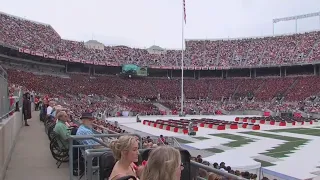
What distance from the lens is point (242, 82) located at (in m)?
68.6

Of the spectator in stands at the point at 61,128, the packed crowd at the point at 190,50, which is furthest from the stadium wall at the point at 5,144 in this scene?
the packed crowd at the point at 190,50

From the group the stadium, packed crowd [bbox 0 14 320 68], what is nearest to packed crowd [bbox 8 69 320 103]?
the stadium

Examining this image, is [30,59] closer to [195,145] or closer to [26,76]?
Answer: [26,76]

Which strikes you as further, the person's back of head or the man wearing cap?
the man wearing cap

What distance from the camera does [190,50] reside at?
79.2 m

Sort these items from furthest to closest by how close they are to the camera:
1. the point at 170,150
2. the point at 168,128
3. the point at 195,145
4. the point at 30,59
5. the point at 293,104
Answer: the point at 30,59
the point at 293,104
the point at 168,128
the point at 195,145
the point at 170,150

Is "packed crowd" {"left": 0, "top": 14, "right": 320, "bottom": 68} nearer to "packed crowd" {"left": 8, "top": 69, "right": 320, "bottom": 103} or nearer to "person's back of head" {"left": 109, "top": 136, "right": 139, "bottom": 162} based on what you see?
"packed crowd" {"left": 8, "top": 69, "right": 320, "bottom": 103}

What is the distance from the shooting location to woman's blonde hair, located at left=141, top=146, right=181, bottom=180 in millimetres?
2404

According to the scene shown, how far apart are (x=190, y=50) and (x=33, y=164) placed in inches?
2834

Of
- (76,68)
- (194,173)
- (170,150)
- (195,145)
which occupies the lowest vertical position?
(195,145)

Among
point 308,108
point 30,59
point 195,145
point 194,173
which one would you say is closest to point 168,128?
point 195,145

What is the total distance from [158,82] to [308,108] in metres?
30.5

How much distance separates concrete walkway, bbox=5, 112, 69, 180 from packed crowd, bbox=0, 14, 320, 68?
46.5 m

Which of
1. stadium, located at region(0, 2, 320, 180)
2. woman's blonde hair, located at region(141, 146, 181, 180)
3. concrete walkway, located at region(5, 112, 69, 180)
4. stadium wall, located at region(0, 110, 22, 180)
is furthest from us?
stadium, located at region(0, 2, 320, 180)
